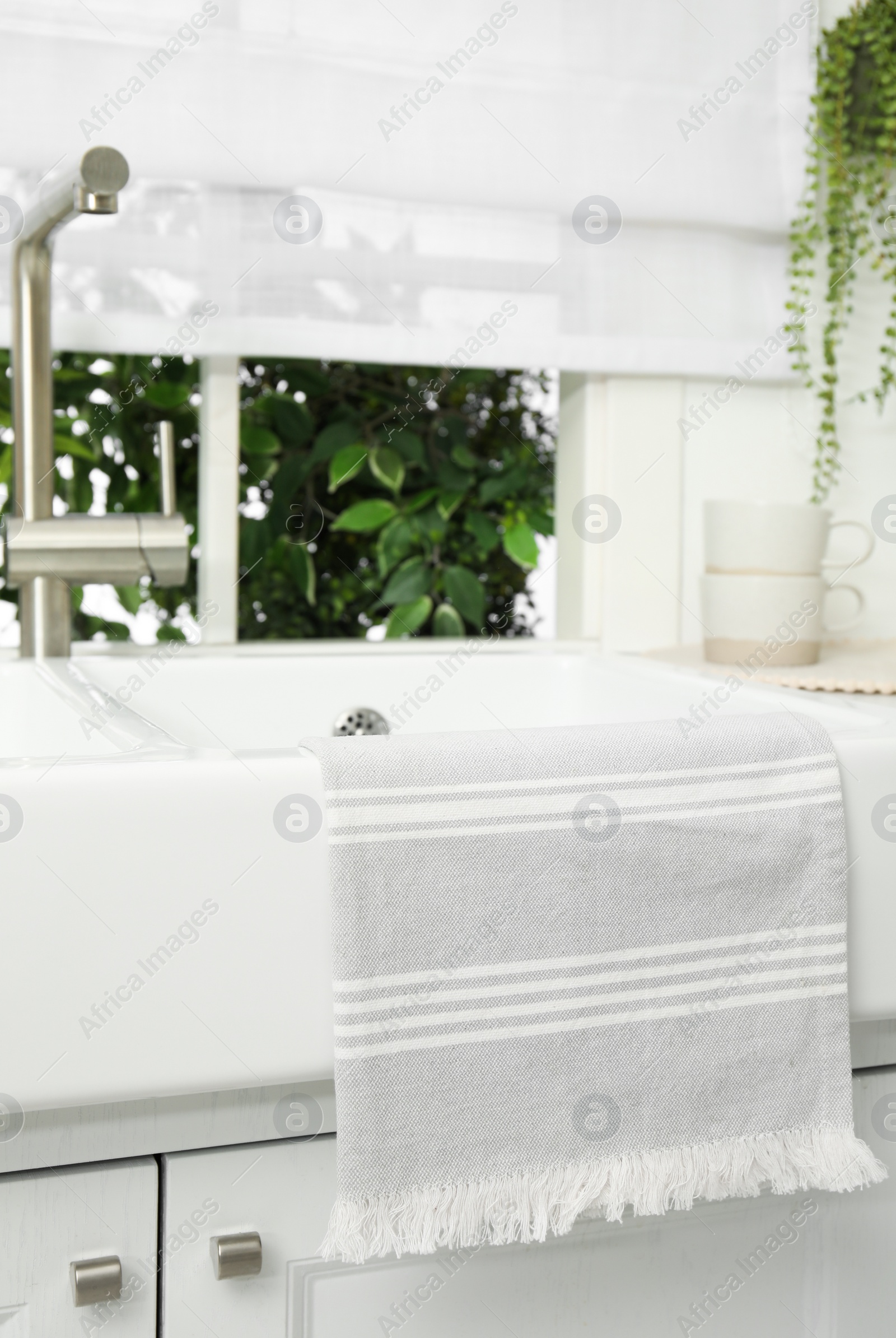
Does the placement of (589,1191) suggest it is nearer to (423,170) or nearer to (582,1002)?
(582,1002)

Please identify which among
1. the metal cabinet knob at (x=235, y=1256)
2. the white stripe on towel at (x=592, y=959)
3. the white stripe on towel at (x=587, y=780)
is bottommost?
the metal cabinet knob at (x=235, y=1256)

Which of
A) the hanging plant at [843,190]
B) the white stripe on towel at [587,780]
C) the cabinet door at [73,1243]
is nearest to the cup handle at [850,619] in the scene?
the hanging plant at [843,190]

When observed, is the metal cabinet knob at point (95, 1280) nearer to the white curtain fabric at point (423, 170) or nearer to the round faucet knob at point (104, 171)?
the round faucet knob at point (104, 171)

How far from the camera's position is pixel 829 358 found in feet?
3.83

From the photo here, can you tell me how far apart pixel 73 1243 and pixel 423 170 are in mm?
915

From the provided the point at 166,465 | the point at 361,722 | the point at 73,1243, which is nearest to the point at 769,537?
the point at 361,722

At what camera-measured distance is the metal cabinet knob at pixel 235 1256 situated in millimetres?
493

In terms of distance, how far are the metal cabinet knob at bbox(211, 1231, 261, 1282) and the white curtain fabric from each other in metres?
0.75

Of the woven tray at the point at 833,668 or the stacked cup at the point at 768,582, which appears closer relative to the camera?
the woven tray at the point at 833,668

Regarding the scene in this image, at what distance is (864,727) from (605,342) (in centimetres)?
64

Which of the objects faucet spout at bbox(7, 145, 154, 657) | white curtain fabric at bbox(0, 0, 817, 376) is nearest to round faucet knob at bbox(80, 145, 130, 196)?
faucet spout at bbox(7, 145, 154, 657)

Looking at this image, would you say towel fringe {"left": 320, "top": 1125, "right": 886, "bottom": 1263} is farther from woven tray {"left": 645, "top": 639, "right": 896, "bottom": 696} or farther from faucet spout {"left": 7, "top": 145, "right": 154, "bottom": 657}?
faucet spout {"left": 7, "top": 145, "right": 154, "bottom": 657}

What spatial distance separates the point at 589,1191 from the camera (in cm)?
50

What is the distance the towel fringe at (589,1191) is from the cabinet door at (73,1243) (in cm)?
9
